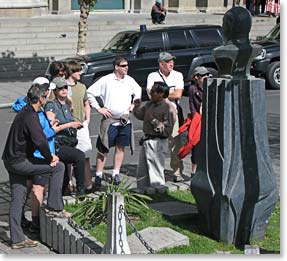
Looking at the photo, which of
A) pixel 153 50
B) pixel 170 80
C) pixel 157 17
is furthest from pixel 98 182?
pixel 157 17

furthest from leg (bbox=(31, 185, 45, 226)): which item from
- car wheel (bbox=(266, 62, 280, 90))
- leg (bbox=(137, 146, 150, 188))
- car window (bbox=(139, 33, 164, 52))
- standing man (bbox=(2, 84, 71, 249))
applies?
car wheel (bbox=(266, 62, 280, 90))

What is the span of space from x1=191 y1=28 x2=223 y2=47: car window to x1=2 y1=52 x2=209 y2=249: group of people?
395 inches

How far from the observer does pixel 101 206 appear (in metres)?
8.50

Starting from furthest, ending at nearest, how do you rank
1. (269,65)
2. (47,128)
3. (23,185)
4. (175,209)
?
(269,65) → (175,209) → (47,128) → (23,185)

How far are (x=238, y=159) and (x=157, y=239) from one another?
1.14 m

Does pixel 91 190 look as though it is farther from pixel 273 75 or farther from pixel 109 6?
pixel 109 6

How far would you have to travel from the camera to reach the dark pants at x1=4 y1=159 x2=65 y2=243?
8344 millimetres

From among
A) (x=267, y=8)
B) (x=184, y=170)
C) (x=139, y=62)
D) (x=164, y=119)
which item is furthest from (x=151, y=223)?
(x=267, y=8)

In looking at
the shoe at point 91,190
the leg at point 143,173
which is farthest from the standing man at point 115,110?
the leg at point 143,173

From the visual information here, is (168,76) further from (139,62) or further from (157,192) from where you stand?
(139,62)

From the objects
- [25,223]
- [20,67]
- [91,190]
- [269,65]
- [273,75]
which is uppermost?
[91,190]

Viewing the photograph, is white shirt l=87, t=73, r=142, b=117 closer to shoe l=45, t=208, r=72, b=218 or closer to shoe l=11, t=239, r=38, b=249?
shoe l=45, t=208, r=72, b=218

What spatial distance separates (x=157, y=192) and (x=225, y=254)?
222cm

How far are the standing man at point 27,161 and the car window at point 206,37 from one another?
12.9 meters
